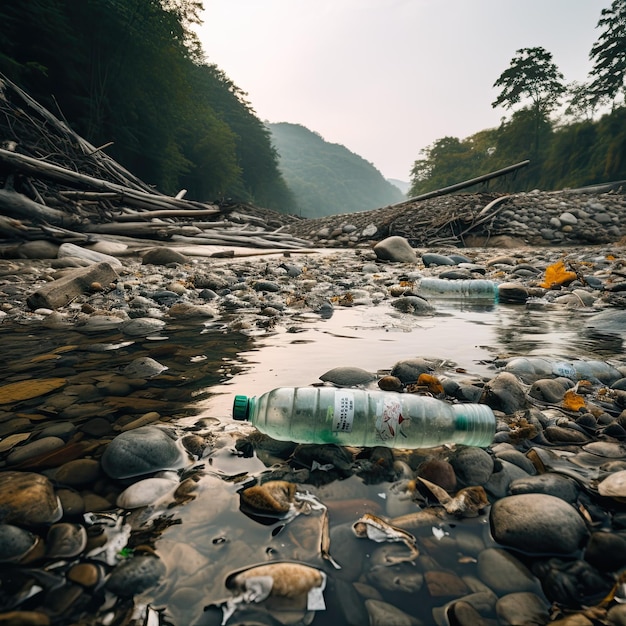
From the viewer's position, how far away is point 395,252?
8773 mm

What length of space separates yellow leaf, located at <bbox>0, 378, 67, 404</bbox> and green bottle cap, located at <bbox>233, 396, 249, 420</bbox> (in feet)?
3.46

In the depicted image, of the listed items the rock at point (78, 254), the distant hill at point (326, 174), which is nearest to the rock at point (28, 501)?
the rock at point (78, 254)

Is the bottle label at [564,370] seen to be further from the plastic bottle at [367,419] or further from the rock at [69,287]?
the rock at [69,287]

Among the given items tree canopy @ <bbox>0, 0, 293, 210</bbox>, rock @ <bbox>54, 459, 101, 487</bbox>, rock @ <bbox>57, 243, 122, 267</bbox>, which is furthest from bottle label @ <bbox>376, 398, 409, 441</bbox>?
tree canopy @ <bbox>0, 0, 293, 210</bbox>

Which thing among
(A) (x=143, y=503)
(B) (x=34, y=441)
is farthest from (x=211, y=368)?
(A) (x=143, y=503)

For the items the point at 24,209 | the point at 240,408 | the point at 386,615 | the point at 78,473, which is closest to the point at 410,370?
the point at 240,408

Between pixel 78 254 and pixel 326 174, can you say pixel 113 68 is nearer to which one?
pixel 78 254

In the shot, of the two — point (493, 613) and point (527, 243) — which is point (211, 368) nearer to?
point (493, 613)

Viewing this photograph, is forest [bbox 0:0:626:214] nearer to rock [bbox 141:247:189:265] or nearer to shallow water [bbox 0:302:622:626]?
rock [bbox 141:247:189:265]

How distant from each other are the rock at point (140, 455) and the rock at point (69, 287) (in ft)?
9.38

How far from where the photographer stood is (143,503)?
110cm

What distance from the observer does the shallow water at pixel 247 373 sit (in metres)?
0.91

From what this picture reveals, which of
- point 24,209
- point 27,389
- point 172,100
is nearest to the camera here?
point 27,389

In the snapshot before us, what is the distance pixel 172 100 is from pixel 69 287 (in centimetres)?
2997
